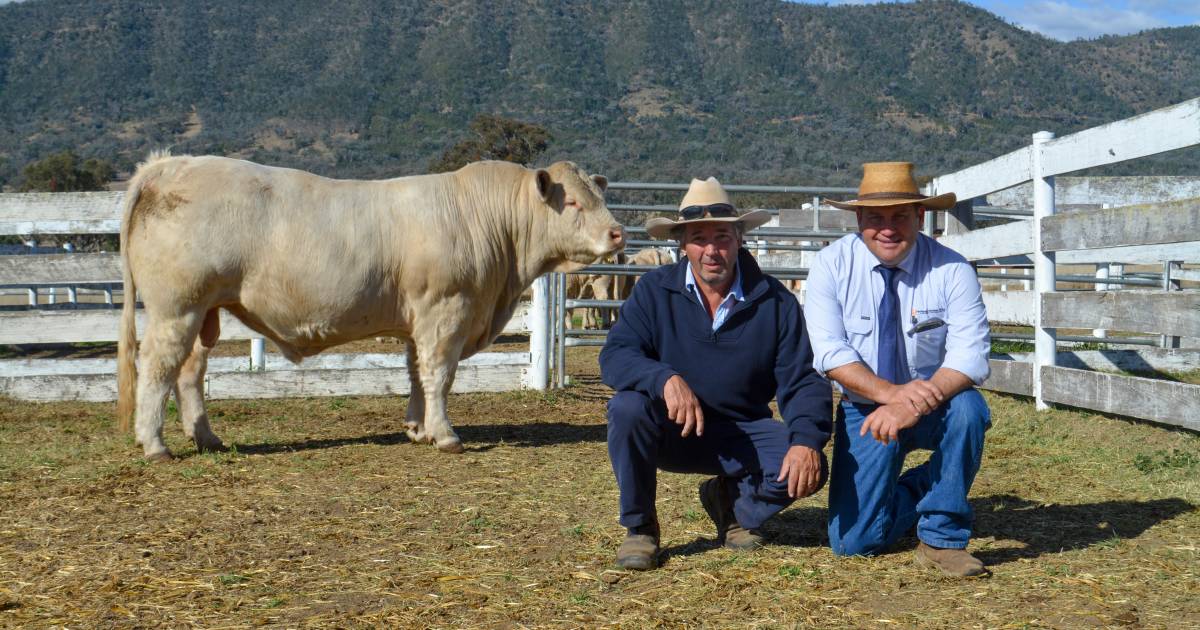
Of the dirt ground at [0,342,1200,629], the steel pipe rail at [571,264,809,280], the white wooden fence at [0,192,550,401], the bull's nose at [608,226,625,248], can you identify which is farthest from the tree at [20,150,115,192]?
the bull's nose at [608,226,625,248]

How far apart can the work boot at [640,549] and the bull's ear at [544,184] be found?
358 cm

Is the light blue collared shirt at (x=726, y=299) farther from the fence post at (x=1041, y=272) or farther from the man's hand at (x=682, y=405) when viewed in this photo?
the fence post at (x=1041, y=272)

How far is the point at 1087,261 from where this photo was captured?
430 inches

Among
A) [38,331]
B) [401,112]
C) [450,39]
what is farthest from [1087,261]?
[450,39]

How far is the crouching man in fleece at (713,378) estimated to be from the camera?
4062 mm

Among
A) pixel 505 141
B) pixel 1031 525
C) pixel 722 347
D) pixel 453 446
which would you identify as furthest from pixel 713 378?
pixel 505 141

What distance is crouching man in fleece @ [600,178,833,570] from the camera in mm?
4062

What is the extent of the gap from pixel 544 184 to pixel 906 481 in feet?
12.3

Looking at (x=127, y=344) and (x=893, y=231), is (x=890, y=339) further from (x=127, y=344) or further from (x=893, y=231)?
(x=127, y=344)

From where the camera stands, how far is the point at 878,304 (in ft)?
13.6

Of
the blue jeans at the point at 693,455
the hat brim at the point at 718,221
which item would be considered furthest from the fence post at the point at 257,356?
the blue jeans at the point at 693,455

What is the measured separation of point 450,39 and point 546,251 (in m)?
89.0

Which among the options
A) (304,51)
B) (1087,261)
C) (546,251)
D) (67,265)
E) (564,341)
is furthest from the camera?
(304,51)

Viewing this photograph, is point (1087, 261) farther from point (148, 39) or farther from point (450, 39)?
point (148, 39)
